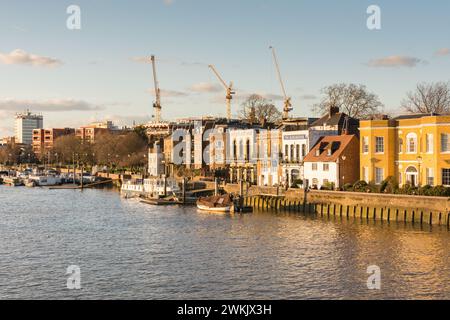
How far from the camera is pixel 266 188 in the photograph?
75688 mm

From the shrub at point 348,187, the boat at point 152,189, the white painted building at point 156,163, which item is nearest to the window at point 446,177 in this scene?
the shrub at point 348,187

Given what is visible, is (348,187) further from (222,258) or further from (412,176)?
(222,258)

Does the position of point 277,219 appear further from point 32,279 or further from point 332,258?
point 32,279

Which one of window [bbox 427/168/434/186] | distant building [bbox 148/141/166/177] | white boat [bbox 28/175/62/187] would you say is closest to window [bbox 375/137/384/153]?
window [bbox 427/168/434/186]

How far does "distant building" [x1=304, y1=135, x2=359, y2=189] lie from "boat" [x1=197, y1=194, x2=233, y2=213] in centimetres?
965

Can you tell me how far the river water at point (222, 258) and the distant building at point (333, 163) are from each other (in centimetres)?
1069

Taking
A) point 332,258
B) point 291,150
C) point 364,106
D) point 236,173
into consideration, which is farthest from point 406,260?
point 364,106

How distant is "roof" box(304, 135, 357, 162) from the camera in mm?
70562

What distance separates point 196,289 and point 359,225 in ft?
82.3

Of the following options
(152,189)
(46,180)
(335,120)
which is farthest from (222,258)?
(46,180)

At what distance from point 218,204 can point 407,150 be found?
19.7m

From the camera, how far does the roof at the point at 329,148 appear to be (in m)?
70.6

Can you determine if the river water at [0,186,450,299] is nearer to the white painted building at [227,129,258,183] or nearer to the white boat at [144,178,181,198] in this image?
the white boat at [144,178,181,198]

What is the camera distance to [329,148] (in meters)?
72.7
